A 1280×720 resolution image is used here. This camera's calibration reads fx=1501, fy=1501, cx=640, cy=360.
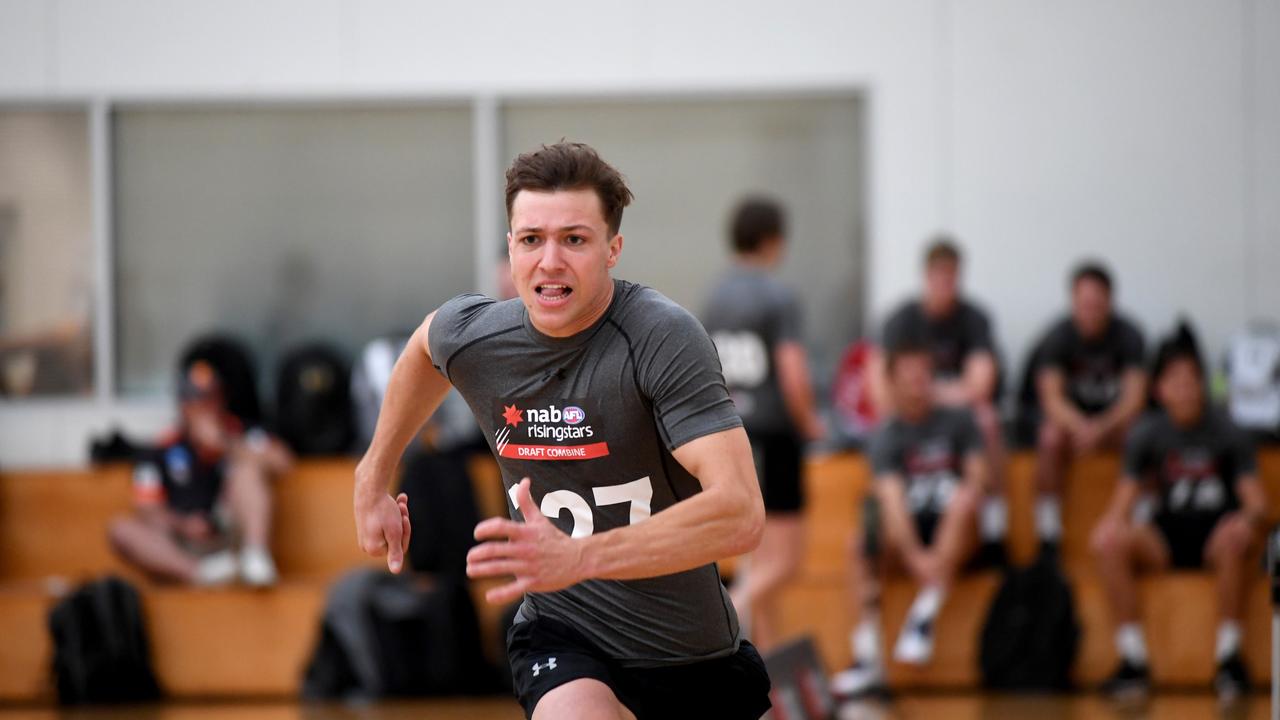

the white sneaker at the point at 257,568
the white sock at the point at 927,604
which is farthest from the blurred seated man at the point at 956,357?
the white sneaker at the point at 257,568

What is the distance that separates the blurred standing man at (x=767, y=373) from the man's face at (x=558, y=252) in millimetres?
3435

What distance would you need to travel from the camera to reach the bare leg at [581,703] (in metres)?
3.06

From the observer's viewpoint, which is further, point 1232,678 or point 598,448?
point 1232,678

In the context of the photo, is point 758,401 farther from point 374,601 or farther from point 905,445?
point 374,601

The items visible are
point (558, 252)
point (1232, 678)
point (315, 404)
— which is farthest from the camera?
point (315, 404)

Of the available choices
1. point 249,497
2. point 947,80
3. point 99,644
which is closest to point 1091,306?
point 947,80

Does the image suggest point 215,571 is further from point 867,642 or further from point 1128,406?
point 1128,406

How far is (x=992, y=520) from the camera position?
7883 mm

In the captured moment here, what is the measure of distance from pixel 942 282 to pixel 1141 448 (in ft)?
4.45

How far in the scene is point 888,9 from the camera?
9195 millimetres

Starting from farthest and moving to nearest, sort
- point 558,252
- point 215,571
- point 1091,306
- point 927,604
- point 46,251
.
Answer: point 46,251 → point 1091,306 → point 215,571 → point 927,604 → point 558,252

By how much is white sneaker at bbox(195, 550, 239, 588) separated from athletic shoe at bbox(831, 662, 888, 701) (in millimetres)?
3233

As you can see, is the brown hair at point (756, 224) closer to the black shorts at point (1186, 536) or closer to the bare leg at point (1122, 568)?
the bare leg at point (1122, 568)

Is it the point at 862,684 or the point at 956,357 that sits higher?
the point at 956,357
